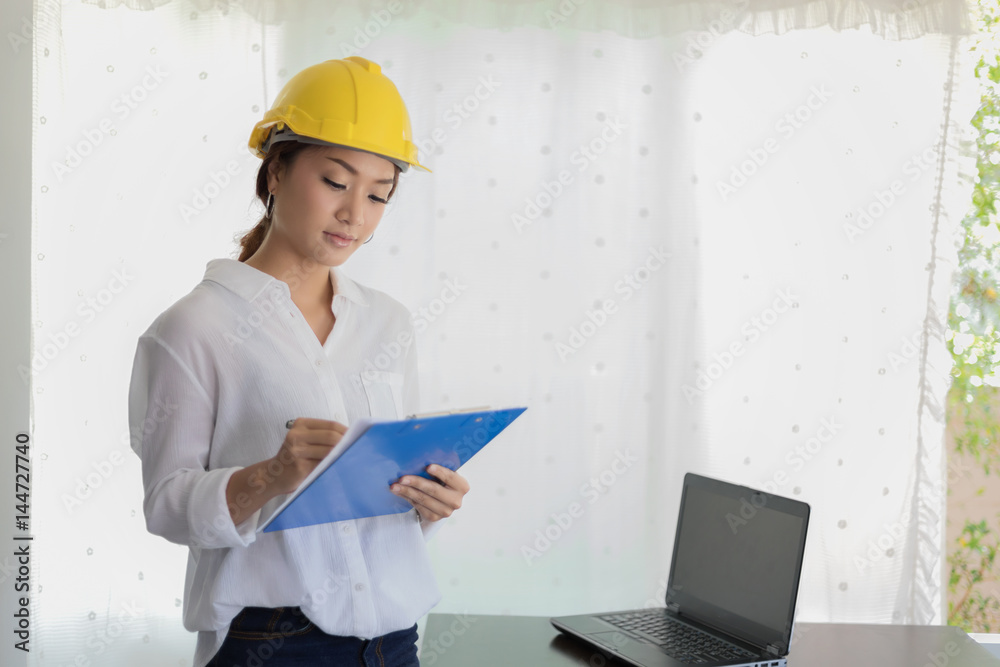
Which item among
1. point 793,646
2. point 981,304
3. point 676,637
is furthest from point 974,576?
point 676,637

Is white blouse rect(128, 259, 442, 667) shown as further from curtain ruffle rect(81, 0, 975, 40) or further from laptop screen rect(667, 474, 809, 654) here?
curtain ruffle rect(81, 0, 975, 40)

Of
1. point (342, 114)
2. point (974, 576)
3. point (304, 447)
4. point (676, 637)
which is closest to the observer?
point (304, 447)

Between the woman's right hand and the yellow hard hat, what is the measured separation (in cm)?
44

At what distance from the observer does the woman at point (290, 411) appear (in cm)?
113

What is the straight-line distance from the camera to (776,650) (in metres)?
1.43

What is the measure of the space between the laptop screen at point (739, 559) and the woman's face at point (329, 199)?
33.1 inches

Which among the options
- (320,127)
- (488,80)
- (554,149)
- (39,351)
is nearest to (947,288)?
(554,149)

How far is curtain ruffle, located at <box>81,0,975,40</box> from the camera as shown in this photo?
259 cm

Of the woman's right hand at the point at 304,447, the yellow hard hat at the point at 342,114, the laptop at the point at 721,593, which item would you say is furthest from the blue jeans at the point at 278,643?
the yellow hard hat at the point at 342,114

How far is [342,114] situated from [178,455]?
54cm

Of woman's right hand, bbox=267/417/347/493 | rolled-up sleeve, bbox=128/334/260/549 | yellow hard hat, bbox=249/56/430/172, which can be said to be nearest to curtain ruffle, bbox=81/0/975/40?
yellow hard hat, bbox=249/56/430/172

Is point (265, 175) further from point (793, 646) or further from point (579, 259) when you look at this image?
point (579, 259)

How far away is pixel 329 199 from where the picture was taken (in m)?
1.27

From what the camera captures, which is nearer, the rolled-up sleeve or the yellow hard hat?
the rolled-up sleeve
